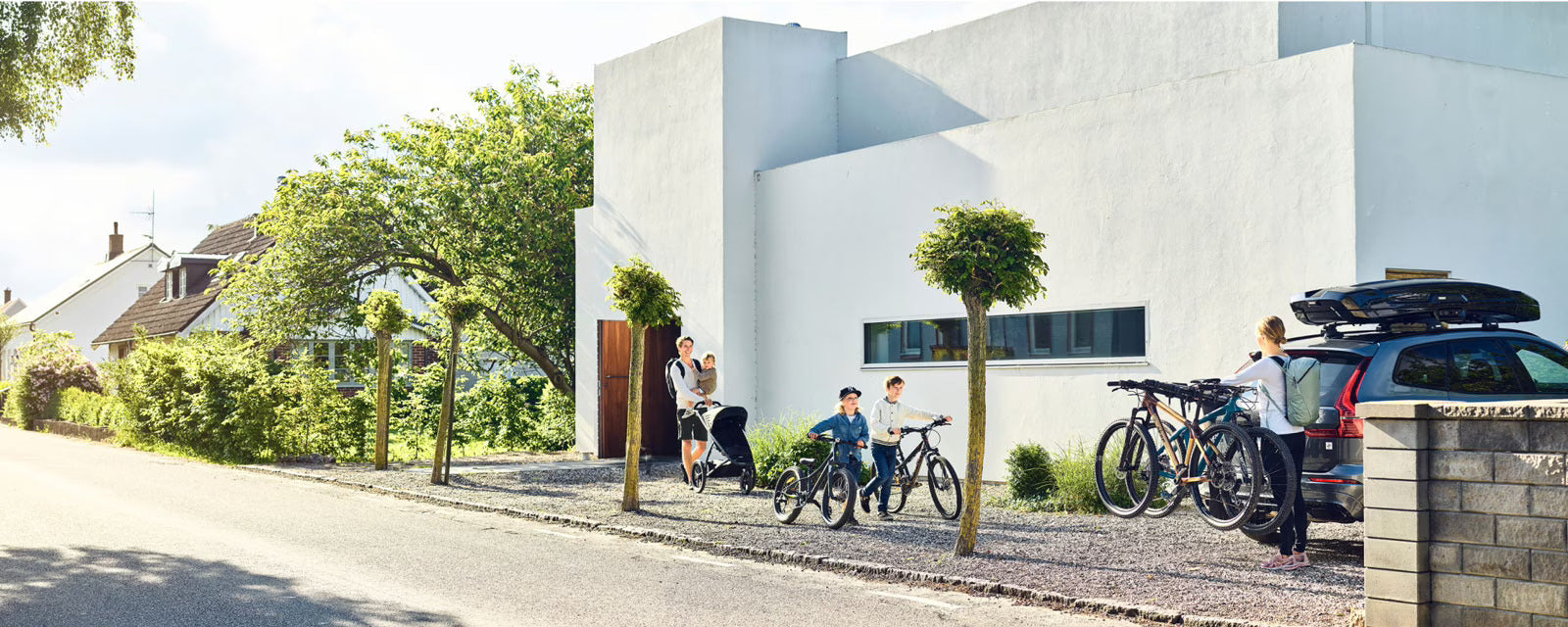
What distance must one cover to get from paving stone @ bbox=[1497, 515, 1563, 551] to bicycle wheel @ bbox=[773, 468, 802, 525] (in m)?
6.92

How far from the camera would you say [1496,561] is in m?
6.62

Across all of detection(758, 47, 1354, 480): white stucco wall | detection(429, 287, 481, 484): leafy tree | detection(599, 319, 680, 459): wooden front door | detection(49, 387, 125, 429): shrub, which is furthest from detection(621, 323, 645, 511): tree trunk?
detection(49, 387, 125, 429): shrub

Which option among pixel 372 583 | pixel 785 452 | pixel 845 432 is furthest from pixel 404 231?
pixel 372 583

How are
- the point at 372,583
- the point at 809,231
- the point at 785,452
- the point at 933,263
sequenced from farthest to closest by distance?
1. the point at 809,231
2. the point at 785,452
3. the point at 933,263
4. the point at 372,583

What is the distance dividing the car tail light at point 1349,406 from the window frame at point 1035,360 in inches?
136

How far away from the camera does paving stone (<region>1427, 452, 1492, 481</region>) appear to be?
6688 millimetres

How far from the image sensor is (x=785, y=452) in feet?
51.5

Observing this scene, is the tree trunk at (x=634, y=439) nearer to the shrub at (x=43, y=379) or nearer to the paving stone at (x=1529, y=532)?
the paving stone at (x=1529, y=532)

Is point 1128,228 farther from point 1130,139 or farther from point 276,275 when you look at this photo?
point 276,275

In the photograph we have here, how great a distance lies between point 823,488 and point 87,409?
2780 cm

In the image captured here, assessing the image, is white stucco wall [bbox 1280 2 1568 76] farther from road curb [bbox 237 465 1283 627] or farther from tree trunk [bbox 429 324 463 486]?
tree trunk [bbox 429 324 463 486]

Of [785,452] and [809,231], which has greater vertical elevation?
[809,231]

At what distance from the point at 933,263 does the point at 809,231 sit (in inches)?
326

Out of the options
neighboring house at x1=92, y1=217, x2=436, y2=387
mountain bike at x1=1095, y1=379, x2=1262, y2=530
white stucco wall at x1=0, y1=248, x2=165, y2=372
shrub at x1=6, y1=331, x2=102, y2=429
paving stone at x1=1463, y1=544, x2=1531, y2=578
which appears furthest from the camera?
white stucco wall at x1=0, y1=248, x2=165, y2=372
